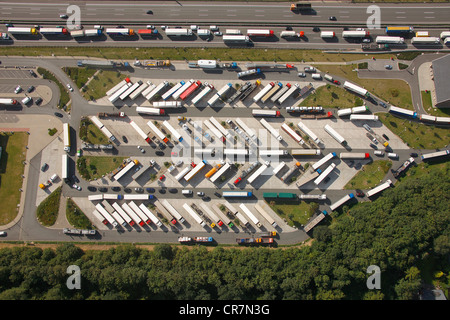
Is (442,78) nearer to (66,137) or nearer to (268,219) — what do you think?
(268,219)

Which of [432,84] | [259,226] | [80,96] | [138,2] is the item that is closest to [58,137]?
[80,96]

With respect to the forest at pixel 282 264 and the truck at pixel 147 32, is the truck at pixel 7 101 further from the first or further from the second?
the truck at pixel 147 32

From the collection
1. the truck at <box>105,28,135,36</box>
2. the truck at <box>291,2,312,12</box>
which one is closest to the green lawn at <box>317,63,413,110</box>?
the truck at <box>291,2,312,12</box>

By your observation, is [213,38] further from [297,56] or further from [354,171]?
[354,171]

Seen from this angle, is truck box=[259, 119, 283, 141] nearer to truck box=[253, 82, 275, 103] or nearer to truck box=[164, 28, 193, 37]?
truck box=[253, 82, 275, 103]

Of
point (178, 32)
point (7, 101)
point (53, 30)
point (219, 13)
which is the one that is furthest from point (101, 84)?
point (219, 13)

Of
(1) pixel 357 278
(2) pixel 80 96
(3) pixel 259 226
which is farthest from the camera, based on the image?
(2) pixel 80 96

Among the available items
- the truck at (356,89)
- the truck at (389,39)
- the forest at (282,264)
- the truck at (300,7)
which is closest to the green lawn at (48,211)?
the forest at (282,264)
